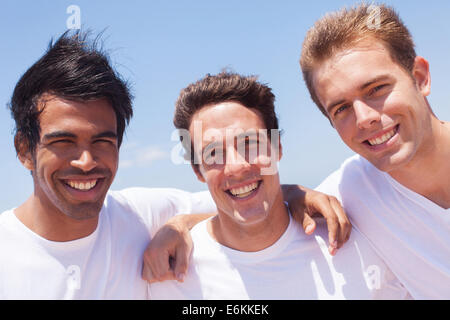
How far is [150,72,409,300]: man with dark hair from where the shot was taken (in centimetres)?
311

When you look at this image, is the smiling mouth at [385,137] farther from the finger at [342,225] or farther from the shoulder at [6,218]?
the shoulder at [6,218]

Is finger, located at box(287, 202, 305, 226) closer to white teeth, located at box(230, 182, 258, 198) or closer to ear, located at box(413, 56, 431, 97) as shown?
white teeth, located at box(230, 182, 258, 198)

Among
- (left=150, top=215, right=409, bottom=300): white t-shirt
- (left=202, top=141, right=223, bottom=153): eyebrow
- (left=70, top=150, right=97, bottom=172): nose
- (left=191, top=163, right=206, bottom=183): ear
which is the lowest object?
(left=150, top=215, right=409, bottom=300): white t-shirt

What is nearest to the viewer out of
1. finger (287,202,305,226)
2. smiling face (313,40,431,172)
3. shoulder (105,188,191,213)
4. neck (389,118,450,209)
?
smiling face (313,40,431,172)

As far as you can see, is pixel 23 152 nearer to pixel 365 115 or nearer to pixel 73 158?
pixel 73 158

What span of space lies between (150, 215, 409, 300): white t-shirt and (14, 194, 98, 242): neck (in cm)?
82

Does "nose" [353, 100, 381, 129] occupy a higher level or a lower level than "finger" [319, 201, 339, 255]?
higher

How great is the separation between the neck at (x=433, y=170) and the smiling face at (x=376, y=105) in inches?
5.4

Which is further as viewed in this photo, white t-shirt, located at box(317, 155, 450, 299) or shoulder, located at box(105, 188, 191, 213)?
shoulder, located at box(105, 188, 191, 213)

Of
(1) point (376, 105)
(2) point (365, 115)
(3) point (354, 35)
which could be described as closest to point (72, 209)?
(2) point (365, 115)

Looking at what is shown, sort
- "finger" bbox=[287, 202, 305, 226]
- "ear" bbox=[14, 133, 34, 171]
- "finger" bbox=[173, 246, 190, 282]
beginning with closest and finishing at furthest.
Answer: "finger" bbox=[173, 246, 190, 282] → "finger" bbox=[287, 202, 305, 226] → "ear" bbox=[14, 133, 34, 171]

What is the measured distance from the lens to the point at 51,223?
318 centimetres

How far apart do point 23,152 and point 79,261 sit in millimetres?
1290

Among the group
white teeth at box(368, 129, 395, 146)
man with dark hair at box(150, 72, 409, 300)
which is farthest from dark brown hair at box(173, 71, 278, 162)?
white teeth at box(368, 129, 395, 146)
